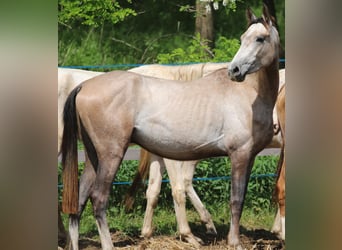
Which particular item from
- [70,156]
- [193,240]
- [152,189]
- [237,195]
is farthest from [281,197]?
[70,156]

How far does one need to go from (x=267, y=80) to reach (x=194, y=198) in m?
1.03

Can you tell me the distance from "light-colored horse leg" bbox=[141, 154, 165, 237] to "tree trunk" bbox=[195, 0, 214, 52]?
0.96 meters

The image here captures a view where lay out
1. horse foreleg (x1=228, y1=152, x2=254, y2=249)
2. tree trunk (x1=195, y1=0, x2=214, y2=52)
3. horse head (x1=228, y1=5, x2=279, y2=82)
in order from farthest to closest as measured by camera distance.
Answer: tree trunk (x1=195, y1=0, x2=214, y2=52) < horse foreleg (x1=228, y1=152, x2=254, y2=249) < horse head (x1=228, y1=5, x2=279, y2=82)

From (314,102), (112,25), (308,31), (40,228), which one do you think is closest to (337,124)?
(314,102)

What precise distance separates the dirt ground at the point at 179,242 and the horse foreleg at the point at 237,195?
0.06 meters

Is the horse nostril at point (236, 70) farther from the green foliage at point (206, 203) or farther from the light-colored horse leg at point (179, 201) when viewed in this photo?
the light-colored horse leg at point (179, 201)

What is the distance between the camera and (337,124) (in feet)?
21.5

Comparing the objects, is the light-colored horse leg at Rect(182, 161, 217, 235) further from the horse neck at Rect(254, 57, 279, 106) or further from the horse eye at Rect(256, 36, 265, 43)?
the horse eye at Rect(256, 36, 265, 43)

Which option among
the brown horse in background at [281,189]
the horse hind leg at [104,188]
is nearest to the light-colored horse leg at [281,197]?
the brown horse in background at [281,189]

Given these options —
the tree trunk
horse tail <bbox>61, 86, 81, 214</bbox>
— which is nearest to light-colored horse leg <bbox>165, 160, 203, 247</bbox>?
horse tail <bbox>61, 86, 81, 214</bbox>

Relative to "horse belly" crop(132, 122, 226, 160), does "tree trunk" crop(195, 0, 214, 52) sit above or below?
above

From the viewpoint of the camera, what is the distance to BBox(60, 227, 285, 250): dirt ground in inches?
260

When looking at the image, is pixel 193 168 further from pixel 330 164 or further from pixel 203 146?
pixel 330 164

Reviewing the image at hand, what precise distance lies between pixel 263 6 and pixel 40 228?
237cm
